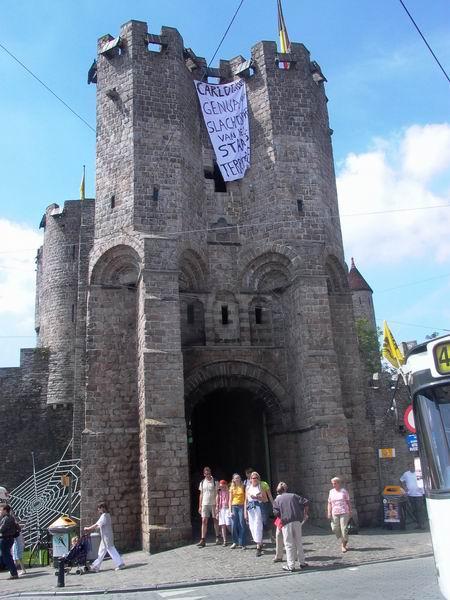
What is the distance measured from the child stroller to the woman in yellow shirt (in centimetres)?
267

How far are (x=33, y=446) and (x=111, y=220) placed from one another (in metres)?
11.3

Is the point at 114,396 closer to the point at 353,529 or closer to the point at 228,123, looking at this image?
the point at 353,529

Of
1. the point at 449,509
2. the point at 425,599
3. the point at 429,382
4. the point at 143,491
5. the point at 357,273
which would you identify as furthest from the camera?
the point at 357,273

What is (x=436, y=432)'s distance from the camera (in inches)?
197

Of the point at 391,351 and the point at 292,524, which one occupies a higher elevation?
the point at 391,351

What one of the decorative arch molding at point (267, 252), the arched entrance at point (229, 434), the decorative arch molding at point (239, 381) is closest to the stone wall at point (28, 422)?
the arched entrance at point (229, 434)

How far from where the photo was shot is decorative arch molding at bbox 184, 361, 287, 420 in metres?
15.2

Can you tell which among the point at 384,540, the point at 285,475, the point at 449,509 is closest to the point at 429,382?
the point at 449,509

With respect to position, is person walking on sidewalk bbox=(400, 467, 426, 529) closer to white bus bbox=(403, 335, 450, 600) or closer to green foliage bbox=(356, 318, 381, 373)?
white bus bbox=(403, 335, 450, 600)

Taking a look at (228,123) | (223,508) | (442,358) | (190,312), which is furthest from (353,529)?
(228,123)

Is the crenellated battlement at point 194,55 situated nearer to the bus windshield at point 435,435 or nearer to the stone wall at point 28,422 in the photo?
the stone wall at point 28,422

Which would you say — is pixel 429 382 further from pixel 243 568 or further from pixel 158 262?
pixel 158 262

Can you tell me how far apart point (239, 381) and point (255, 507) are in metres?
5.12

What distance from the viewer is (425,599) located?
6.40 metres
